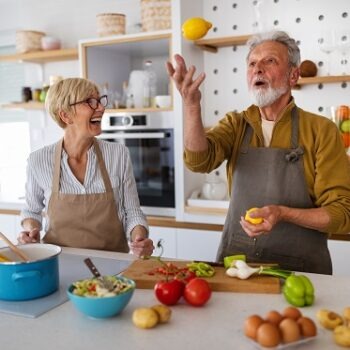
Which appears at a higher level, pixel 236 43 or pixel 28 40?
pixel 28 40

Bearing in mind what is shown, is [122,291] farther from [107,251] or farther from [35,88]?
[35,88]

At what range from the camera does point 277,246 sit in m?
1.62

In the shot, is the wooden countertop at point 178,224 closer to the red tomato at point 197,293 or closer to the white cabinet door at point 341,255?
the white cabinet door at point 341,255

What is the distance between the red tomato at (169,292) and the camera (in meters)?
1.14

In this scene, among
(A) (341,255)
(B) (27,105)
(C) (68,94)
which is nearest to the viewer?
(C) (68,94)

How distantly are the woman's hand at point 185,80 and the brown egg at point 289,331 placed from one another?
0.75 m

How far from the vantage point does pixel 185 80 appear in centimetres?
145

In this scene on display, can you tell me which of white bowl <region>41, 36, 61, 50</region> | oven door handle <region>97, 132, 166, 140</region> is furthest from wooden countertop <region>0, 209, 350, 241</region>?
white bowl <region>41, 36, 61, 50</region>

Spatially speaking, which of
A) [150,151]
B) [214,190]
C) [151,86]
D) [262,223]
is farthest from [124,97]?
[262,223]

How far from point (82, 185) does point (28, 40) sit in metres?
2.11

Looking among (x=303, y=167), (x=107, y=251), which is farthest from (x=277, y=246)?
(x=107, y=251)

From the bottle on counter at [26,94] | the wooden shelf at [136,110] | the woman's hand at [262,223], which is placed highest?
the bottle on counter at [26,94]

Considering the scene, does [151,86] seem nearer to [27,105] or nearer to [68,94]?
[27,105]

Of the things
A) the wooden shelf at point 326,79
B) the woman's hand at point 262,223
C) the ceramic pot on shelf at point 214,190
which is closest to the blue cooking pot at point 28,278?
the woman's hand at point 262,223
